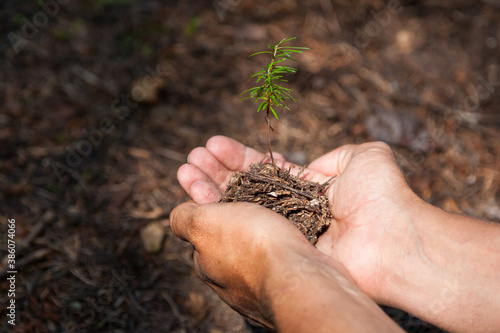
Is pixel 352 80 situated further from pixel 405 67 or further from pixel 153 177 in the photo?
pixel 153 177

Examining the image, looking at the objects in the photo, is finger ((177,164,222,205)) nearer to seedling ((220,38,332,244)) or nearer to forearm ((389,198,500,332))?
seedling ((220,38,332,244))

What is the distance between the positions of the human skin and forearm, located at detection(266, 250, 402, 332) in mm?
476

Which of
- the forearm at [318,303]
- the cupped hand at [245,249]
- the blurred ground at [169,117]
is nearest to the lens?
the forearm at [318,303]


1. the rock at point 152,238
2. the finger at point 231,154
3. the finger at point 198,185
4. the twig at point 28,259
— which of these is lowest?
the twig at point 28,259

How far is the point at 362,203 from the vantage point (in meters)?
2.58

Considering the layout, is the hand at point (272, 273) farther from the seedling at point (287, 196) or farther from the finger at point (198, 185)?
the seedling at point (287, 196)

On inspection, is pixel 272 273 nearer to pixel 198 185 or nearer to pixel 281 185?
pixel 281 185

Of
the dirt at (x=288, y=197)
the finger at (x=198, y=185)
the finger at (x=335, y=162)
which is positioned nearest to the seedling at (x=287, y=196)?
the dirt at (x=288, y=197)

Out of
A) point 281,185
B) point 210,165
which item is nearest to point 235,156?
point 210,165

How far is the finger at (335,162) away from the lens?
2945 mm

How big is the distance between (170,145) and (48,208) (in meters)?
1.46

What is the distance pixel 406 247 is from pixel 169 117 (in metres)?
3.28

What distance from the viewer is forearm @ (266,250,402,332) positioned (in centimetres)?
170

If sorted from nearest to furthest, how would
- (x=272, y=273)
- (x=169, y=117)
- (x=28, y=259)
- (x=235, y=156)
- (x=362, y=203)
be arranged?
(x=272, y=273), (x=362, y=203), (x=235, y=156), (x=28, y=259), (x=169, y=117)
